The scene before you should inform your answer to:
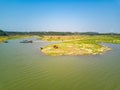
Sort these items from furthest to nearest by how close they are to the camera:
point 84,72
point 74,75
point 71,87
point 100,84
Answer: point 84,72
point 74,75
point 100,84
point 71,87

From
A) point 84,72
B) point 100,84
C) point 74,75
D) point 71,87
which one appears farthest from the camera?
point 84,72

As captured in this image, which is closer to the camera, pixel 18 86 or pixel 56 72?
pixel 18 86

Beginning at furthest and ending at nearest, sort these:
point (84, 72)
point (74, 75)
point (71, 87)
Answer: point (84, 72)
point (74, 75)
point (71, 87)

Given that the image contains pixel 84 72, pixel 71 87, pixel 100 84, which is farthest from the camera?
pixel 84 72

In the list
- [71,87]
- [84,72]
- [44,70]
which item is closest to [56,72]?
[44,70]

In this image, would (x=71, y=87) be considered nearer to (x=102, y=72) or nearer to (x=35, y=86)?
(x=35, y=86)

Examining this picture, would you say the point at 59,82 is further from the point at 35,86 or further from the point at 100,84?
the point at 100,84

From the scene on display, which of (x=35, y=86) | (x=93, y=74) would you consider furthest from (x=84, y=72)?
(x=35, y=86)

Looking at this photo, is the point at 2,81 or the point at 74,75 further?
the point at 74,75
